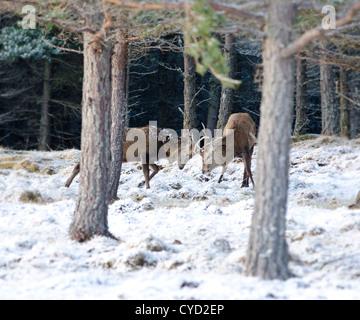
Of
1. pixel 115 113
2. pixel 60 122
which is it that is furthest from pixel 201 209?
pixel 60 122

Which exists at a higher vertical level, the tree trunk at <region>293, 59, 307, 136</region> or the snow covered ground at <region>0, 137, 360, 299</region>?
the tree trunk at <region>293, 59, 307, 136</region>

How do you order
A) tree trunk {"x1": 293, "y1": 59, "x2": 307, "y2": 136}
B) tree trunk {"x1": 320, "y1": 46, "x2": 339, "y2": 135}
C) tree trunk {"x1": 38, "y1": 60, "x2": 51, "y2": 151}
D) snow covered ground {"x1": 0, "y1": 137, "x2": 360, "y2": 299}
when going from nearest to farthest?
snow covered ground {"x1": 0, "y1": 137, "x2": 360, "y2": 299} < tree trunk {"x1": 320, "y1": 46, "x2": 339, "y2": 135} < tree trunk {"x1": 293, "y1": 59, "x2": 307, "y2": 136} < tree trunk {"x1": 38, "y1": 60, "x2": 51, "y2": 151}

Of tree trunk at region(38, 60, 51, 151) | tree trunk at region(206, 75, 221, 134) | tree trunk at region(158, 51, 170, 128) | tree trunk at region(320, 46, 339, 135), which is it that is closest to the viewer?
tree trunk at region(320, 46, 339, 135)

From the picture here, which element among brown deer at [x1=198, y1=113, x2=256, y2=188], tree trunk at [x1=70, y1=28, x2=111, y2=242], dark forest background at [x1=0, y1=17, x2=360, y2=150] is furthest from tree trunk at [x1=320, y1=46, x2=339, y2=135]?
tree trunk at [x1=70, y1=28, x2=111, y2=242]

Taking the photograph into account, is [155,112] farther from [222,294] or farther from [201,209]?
[222,294]

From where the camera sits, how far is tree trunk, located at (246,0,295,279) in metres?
5.34

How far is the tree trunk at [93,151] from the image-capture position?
7289mm

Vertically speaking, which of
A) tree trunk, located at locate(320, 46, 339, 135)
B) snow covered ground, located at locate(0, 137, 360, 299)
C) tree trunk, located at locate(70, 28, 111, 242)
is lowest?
snow covered ground, located at locate(0, 137, 360, 299)

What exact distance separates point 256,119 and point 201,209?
56.4 feet

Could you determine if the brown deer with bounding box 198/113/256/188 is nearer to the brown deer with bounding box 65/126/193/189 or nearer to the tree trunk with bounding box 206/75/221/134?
the brown deer with bounding box 65/126/193/189

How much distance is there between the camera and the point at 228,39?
59.1ft

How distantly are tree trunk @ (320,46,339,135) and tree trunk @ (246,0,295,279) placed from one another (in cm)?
1063

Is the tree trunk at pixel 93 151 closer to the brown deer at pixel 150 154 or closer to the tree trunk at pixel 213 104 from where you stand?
the brown deer at pixel 150 154

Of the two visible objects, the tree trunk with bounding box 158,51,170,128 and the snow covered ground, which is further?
the tree trunk with bounding box 158,51,170,128
